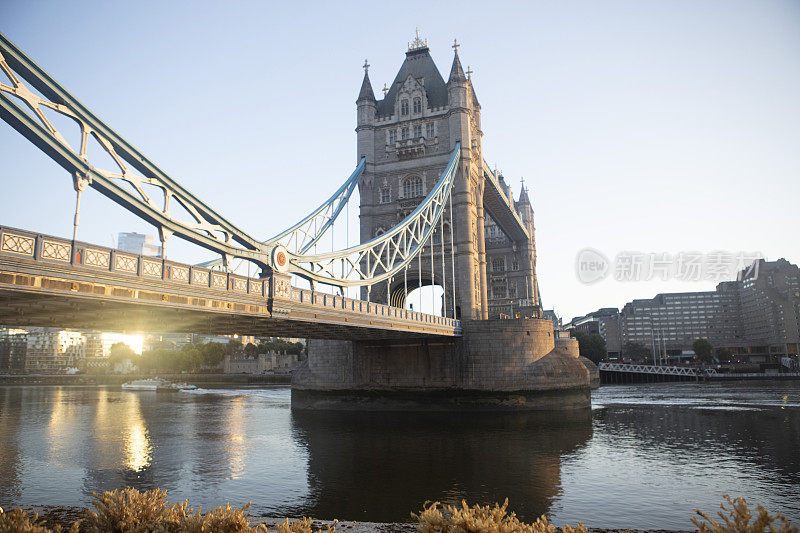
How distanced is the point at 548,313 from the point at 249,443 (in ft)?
407

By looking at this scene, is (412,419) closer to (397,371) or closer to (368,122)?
(397,371)

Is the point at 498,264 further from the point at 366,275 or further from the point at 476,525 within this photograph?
the point at 476,525

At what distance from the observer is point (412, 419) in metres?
34.7

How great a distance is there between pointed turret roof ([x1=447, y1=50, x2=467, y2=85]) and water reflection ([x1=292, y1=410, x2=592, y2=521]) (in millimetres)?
28887

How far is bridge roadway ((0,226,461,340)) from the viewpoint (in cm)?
1265

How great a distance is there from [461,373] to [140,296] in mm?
26656

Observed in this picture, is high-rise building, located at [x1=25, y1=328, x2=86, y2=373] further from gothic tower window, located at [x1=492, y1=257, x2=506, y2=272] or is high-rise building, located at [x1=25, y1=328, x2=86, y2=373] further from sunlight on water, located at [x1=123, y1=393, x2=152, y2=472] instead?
sunlight on water, located at [x1=123, y1=393, x2=152, y2=472]

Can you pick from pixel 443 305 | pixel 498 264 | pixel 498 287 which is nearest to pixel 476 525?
pixel 443 305

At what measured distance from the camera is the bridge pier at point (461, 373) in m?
37.2

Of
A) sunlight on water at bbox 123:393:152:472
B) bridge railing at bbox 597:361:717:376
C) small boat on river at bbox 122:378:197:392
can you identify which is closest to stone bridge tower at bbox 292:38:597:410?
sunlight on water at bbox 123:393:152:472

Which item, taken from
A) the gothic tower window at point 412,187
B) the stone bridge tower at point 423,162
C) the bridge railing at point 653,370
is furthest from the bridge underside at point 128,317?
the bridge railing at point 653,370

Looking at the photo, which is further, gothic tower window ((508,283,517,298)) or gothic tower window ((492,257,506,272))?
gothic tower window ((492,257,506,272))

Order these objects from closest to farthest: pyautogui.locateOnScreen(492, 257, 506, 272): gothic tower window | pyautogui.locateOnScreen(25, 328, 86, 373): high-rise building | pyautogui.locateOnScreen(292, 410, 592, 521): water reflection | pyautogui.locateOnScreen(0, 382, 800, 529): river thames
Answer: pyautogui.locateOnScreen(0, 382, 800, 529): river thames
pyautogui.locateOnScreen(292, 410, 592, 521): water reflection
pyautogui.locateOnScreen(492, 257, 506, 272): gothic tower window
pyautogui.locateOnScreen(25, 328, 86, 373): high-rise building

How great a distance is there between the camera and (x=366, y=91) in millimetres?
50344
